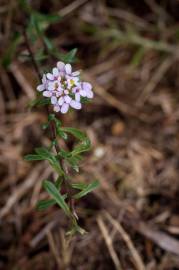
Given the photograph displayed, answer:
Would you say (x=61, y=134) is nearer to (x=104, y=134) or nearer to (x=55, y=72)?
(x=55, y=72)

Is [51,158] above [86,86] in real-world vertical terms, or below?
below

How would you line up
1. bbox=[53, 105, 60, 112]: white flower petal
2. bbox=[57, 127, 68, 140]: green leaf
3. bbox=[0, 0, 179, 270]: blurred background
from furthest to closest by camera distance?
bbox=[0, 0, 179, 270]: blurred background → bbox=[57, 127, 68, 140]: green leaf → bbox=[53, 105, 60, 112]: white flower petal

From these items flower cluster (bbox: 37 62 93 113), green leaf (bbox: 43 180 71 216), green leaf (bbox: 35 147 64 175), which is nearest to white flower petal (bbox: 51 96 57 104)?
flower cluster (bbox: 37 62 93 113)

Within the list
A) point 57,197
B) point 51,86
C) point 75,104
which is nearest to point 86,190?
point 57,197

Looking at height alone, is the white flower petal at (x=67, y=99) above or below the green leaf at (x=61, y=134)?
above

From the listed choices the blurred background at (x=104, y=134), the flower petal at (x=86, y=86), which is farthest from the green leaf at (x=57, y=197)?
the blurred background at (x=104, y=134)

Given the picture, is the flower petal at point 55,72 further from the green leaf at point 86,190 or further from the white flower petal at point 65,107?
the green leaf at point 86,190

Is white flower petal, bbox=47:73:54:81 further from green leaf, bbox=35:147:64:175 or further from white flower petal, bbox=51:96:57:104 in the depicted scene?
green leaf, bbox=35:147:64:175
